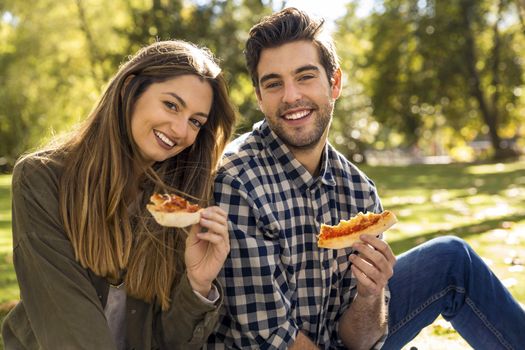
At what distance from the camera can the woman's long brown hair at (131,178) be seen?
9.64 feet

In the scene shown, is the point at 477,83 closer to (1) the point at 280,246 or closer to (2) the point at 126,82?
(1) the point at 280,246

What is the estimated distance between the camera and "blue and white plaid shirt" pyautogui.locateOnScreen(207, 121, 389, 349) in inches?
127

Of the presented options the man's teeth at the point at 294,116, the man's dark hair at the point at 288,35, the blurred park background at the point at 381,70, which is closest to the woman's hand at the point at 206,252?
the man's teeth at the point at 294,116

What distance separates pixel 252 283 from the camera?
10.6 ft

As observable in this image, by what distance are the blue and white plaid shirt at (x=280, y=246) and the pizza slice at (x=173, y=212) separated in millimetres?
374

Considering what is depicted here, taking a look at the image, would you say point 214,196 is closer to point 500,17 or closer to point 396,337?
point 396,337

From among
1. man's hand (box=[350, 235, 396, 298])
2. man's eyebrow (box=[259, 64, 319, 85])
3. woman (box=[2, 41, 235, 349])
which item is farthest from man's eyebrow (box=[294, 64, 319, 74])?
man's hand (box=[350, 235, 396, 298])

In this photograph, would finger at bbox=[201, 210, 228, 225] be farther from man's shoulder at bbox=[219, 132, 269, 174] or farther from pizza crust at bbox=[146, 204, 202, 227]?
man's shoulder at bbox=[219, 132, 269, 174]

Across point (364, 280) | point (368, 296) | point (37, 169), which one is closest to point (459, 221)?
point (368, 296)

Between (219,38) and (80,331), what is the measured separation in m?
14.9

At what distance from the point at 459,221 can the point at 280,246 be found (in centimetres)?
760

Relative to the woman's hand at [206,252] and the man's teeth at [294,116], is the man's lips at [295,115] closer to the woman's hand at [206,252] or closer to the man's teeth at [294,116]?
the man's teeth at [294,116]

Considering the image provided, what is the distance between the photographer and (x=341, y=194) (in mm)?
3754

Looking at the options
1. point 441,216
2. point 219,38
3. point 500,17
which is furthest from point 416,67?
point 441,216
